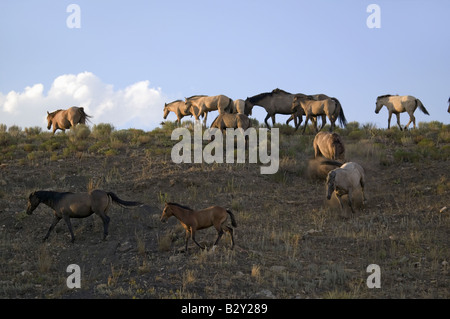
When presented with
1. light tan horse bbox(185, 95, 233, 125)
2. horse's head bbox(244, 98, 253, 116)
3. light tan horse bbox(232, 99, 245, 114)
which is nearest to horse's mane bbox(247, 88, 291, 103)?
horse's head bbox(244, 98, 253, 116)

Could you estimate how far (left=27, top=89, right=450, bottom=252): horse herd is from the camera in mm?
11602

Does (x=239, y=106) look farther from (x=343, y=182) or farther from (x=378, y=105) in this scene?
(x=343, y=182)

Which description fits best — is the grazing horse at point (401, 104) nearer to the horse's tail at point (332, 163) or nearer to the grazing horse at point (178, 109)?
the grazing horse at point (178, 109)

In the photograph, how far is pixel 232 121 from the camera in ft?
73.8

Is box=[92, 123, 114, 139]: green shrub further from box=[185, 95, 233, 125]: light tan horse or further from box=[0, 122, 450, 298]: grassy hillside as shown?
box=[185, 95, 233, 125]: light tan horse

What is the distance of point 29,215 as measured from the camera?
48.3ft

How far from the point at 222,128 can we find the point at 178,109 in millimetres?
6923

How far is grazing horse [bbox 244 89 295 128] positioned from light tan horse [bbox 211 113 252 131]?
14.8 ft

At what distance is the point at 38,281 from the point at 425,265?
7.39 m

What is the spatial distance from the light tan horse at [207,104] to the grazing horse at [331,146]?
7604 mm

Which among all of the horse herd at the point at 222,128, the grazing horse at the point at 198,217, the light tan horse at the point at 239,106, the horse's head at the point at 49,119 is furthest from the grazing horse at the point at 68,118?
the grazing horse at the point at 198,217

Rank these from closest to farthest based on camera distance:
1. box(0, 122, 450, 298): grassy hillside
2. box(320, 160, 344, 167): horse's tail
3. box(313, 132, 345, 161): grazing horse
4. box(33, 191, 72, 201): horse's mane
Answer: box(0, 122, 450, 298): grassy hillside < box(33, 191, 72, 201): horse's mane < box(320, 160, 344, 167): horse's tail < box(313, 132, 345, 161): grazing horse

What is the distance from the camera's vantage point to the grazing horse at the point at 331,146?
1861 cm
